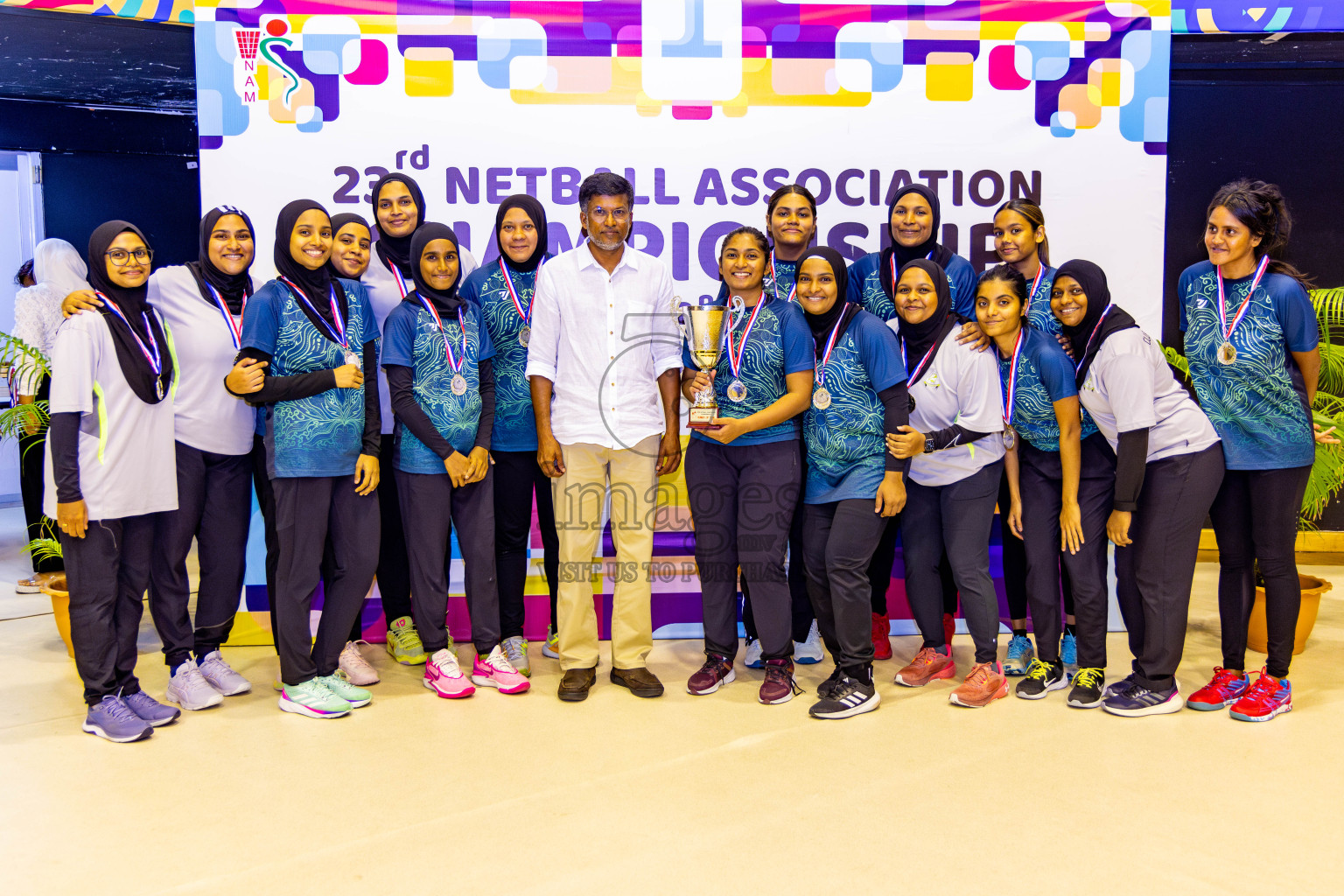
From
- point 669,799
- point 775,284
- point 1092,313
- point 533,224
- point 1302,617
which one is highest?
point 533,224

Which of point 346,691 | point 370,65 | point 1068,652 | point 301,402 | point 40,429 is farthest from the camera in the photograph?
point 40,429

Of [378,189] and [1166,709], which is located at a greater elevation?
[378,189]

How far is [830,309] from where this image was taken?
10.8ft

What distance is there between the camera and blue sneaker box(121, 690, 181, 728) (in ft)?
10.5

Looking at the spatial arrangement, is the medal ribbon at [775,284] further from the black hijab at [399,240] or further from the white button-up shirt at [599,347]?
the black hijab at [399,240]

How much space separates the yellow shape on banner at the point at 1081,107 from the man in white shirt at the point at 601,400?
2.06 meters

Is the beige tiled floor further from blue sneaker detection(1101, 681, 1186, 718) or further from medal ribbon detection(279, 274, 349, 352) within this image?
medal ribbon detection(279, 274, 349, 352)

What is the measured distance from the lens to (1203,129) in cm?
554

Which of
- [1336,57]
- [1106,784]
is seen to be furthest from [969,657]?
[1336,57]

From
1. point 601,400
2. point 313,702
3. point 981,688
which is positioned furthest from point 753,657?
point 313,702

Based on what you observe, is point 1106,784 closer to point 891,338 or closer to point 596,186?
point 891,338

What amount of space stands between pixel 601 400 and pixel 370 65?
1924 millimetres

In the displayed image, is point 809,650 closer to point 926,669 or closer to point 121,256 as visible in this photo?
point 926,669

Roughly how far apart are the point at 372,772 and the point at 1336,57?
5.93 m
